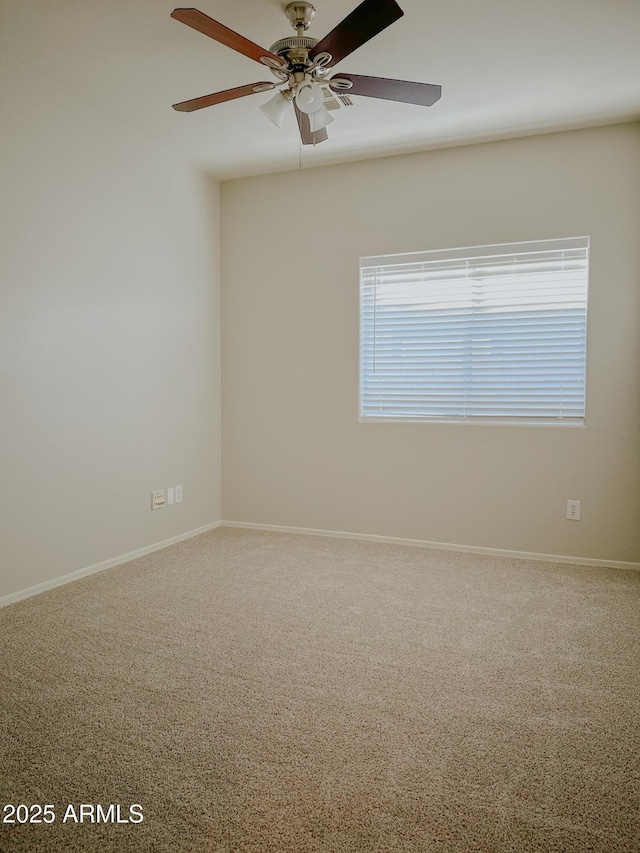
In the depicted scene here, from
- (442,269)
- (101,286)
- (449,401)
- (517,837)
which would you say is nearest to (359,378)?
(449,401)

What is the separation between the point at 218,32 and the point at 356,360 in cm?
242

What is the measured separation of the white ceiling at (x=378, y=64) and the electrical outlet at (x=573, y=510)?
2.33 metres

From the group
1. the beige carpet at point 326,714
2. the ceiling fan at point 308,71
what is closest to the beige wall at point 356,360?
the beige carpet at point 326,714

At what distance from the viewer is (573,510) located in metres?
3.62

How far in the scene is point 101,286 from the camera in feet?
11.1

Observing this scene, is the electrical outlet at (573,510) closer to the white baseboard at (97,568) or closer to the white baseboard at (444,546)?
the white baseboard at (444,546)

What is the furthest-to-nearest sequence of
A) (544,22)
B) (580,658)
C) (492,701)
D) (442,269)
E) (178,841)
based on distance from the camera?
(442,269), (544,22), (580,658), (492,701), (178,841)

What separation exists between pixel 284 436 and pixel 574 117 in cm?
281

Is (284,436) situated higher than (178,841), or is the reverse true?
(284,436)

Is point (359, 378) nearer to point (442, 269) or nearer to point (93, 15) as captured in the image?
point (442, 269)

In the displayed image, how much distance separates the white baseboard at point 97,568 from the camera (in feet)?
9.56

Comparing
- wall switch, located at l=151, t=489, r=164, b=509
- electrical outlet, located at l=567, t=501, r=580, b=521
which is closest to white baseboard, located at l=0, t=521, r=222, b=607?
wall switch, located at l=151, t=489, r=164, b=509

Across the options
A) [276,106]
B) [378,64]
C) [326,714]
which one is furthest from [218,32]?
[326,714]

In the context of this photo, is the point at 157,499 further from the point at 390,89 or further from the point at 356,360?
the point at 390,89
